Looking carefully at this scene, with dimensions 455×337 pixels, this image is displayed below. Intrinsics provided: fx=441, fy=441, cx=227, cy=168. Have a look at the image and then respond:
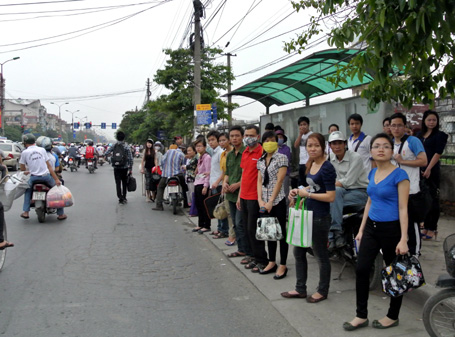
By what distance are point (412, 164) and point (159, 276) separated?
11.2 ft

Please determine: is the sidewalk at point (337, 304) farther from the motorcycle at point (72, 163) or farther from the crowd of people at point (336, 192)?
the motorcycle at point (72, 163)

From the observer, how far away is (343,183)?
213 inches

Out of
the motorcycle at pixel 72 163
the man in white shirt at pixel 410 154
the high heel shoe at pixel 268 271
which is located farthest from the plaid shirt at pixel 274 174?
the motorcycle at pixel 72 163

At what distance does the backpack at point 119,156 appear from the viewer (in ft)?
38.5

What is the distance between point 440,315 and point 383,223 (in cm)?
81

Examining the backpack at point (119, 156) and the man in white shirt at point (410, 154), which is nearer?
the man in white shirt at point (410, 154)

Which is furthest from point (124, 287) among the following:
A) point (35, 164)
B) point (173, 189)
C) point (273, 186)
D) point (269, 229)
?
point (173, 189)

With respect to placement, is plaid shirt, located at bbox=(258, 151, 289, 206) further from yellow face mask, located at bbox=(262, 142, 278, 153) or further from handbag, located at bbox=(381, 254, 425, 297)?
handbag, located at bbox=(381, 254, 425, 297)

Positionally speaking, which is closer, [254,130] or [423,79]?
[423,79]

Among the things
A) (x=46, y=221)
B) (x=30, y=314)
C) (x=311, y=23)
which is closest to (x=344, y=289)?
(x=30, y=314)

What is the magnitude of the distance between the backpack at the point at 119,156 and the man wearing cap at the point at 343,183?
7.43 meters

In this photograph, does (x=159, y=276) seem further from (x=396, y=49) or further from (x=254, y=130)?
(x=396, y=49)

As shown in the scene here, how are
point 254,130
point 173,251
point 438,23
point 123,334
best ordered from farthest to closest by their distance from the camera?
point 173,251 → point 254,130 → point 123,334 → point 438,23

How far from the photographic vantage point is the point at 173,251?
6984mm
